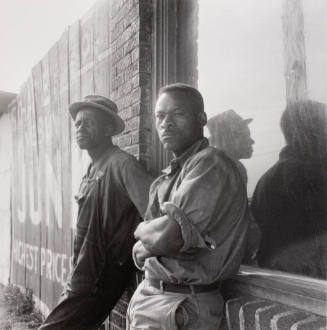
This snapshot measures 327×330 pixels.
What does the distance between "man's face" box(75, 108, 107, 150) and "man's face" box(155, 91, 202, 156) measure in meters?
0.94

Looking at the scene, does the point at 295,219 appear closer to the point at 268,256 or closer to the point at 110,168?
the point at 268,256

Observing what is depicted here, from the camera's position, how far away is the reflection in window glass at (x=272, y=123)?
1.98m

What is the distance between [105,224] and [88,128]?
2.19 feet

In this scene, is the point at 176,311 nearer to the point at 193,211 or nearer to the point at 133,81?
the point at 193,211

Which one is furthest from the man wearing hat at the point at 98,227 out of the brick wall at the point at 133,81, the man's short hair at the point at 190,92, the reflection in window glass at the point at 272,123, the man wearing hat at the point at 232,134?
the man's short hair at the point at 190,92

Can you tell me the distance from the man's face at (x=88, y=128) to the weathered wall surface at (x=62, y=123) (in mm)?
320

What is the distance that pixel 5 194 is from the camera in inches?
293

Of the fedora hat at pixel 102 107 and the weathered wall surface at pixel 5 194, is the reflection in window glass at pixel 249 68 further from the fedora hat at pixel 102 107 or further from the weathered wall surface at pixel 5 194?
the weathered wall surface at pixel 5 194

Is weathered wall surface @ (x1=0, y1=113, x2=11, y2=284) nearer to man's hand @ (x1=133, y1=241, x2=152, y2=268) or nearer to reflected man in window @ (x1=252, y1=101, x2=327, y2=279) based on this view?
man's hand @ (x1=133, y1=241, x2=152, y2=268)

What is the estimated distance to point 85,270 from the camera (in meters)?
2.78

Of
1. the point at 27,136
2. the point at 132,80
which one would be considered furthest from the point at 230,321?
the point at 27,136

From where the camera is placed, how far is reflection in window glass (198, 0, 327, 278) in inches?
77.9

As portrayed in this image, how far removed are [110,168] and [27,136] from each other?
3.76 metres

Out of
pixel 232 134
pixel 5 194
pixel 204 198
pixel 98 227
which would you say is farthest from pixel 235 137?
pixel 5 194
